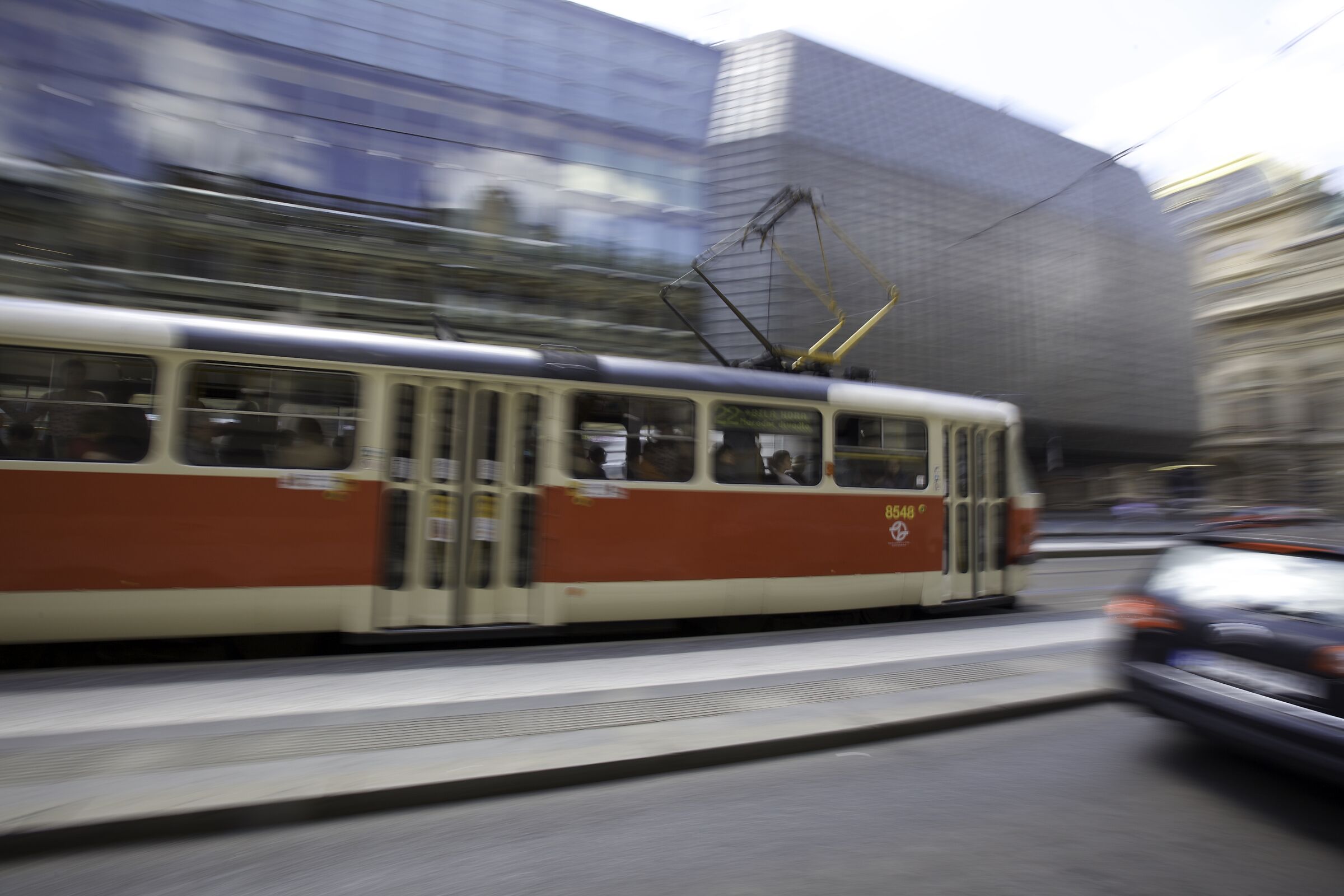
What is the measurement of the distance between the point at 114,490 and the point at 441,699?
113 inches

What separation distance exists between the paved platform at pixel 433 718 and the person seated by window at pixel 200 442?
1487 millimetres

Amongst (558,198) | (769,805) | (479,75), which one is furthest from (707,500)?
(479,75)

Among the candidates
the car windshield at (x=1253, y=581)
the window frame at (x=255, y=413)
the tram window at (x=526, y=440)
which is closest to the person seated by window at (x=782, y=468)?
the tram window at (x=526, y=440)

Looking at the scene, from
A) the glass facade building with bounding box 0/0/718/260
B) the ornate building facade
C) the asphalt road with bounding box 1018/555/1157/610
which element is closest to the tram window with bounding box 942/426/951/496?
the asphalt road with bounding box 1018/555/1157/610

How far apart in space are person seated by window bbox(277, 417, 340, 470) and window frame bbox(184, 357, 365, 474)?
25mm

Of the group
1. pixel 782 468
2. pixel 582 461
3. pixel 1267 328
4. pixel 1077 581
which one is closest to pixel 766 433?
pixel 782 468

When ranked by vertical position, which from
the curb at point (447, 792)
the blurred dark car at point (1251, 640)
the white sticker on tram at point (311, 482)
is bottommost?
the curb at point (447, 792)

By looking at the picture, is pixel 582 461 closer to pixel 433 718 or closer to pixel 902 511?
pixel 433 718

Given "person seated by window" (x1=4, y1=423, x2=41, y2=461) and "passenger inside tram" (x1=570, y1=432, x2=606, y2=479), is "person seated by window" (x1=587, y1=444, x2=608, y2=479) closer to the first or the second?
"passenger inside tram" (x1=570, y1=432, x2=606, y2=479)

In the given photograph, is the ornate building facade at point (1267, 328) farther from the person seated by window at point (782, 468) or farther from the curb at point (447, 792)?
the curb at point (447, 792)

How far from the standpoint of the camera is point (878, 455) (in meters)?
8.56

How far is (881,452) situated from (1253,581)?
4.62 m

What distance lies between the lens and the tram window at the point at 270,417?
5895 millimetres

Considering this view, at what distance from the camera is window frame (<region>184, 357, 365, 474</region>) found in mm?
5820
